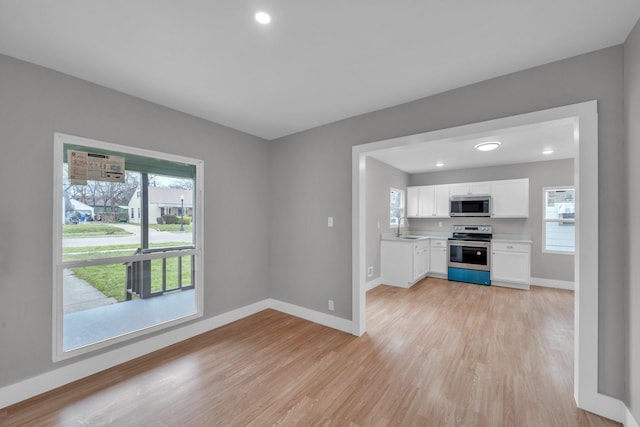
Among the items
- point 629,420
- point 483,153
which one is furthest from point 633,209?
point 483,153

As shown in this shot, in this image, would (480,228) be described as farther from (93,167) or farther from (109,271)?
(93,167)

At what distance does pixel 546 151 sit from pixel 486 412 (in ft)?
15.0

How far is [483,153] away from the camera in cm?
462

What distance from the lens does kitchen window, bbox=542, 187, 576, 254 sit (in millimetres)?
5074

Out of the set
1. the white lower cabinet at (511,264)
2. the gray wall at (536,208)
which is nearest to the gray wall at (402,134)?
the white lower cabinet at (511,264)

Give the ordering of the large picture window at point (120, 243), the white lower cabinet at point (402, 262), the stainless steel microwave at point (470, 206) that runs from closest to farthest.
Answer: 1. the large picture window at point (120, 243)
2. the white lower cabinet at point (402, 262)
3. the stainless steel microwave at point (470, 206)

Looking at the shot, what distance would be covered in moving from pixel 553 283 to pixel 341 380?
5.22 meters

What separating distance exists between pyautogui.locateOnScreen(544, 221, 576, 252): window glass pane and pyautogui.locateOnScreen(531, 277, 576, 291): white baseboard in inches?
24.1

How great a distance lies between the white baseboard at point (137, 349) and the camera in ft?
6.50

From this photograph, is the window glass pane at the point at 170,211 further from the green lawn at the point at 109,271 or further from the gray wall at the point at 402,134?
the gray wall at the point at 402,134

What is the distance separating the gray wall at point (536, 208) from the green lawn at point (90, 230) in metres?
6.39

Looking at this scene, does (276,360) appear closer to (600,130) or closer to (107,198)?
(107,198)

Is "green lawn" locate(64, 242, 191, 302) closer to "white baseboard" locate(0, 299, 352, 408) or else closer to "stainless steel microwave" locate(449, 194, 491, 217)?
"white baseboard" locate(0, 299, 352, 408)

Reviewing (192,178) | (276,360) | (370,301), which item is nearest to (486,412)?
(276,360)
